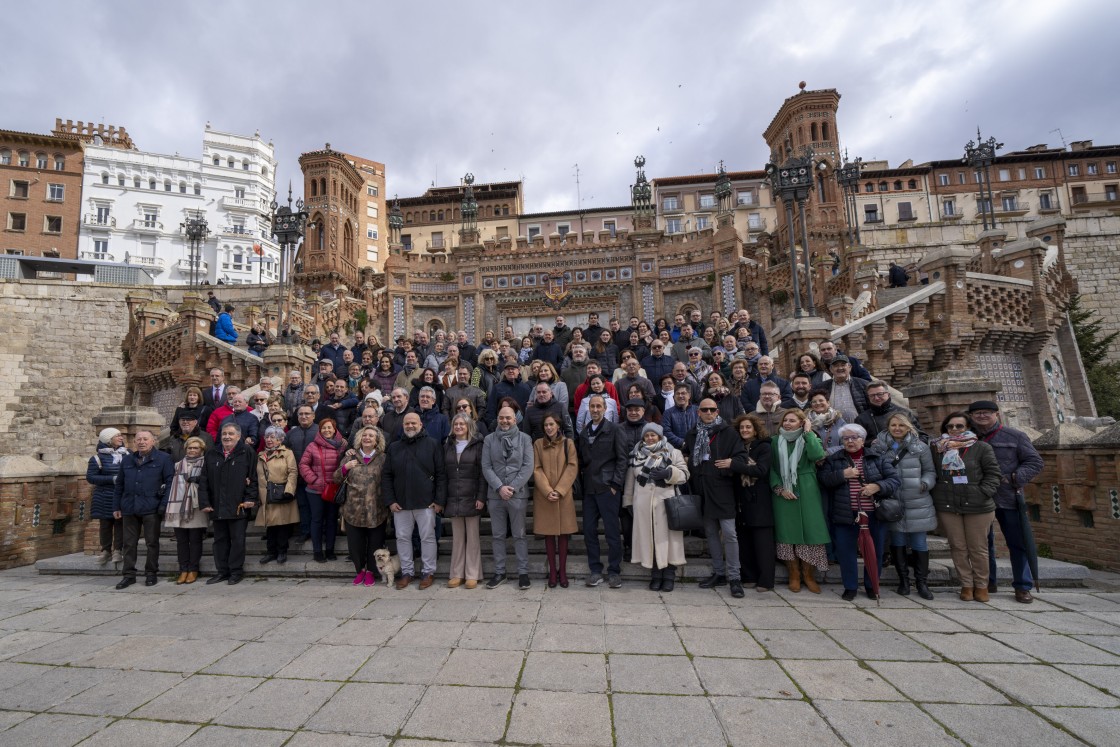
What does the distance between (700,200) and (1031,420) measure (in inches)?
1506

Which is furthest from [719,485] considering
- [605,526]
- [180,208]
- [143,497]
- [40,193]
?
[180,208]

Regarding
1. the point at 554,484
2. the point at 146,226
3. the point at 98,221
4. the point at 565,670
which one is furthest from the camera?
the point at 146,226

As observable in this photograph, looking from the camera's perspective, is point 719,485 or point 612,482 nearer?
point 719,485

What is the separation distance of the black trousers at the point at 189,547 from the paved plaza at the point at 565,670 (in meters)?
0.94

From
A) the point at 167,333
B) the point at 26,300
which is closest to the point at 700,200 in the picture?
the point at 167,333

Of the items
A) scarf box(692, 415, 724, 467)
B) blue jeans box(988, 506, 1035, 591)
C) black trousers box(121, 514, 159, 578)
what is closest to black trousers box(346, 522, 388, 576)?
black trousers box(121, 514, 159, 578)

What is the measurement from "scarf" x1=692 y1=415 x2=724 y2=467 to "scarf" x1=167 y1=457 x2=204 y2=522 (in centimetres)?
608

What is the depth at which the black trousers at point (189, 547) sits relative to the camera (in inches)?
251

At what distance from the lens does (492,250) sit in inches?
1125

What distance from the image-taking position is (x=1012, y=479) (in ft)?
17.0

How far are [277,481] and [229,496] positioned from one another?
1.79ft

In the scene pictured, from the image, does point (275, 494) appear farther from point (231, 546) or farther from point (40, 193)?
point (40, 193)

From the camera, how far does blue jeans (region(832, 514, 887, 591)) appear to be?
5.18m

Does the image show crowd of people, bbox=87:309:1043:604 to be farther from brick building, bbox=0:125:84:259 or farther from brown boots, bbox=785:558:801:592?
brick building, bbox=0:125:84:259
